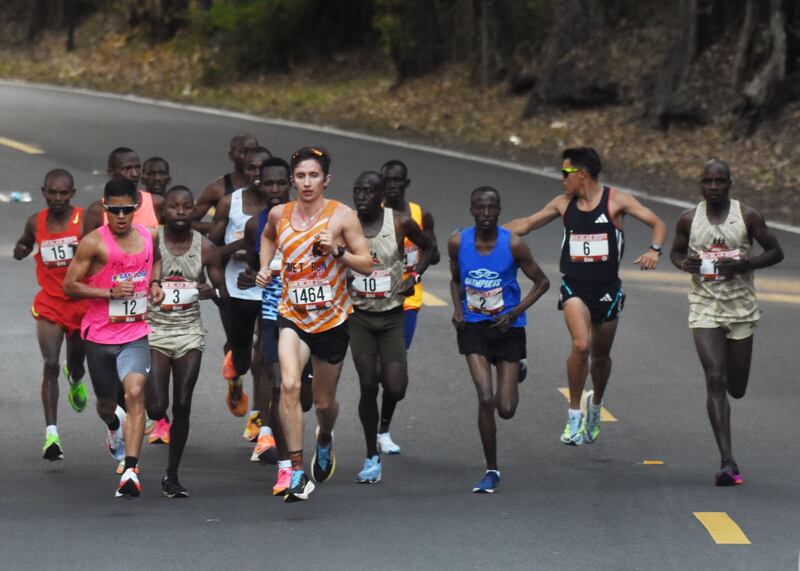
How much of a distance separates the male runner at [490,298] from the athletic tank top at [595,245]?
887mm

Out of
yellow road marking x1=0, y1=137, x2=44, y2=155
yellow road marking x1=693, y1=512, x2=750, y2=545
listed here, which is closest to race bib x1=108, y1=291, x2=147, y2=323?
yellow road marking x1=693, y1=512, x2=750, y2=545

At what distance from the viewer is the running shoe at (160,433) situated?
1192 centimetres

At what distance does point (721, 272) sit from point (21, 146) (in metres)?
18.5

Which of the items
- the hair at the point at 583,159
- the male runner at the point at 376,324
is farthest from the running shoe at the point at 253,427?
the hair at the point at 583,159

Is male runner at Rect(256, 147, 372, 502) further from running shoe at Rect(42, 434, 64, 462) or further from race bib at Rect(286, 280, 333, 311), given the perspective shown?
running shoe at Rect(42, 434, 64, 462)

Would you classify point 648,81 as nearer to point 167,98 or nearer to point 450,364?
point 167,98

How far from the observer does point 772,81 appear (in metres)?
25.4

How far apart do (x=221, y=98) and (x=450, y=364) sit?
2234cm

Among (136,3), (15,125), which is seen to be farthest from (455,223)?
(136,3)

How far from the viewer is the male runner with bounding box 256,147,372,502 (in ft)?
32.0

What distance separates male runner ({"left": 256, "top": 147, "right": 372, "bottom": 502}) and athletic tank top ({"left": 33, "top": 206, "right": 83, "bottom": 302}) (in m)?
2.02

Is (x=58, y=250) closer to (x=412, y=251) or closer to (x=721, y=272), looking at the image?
(x=412, y=251)

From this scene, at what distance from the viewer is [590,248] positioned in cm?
1145

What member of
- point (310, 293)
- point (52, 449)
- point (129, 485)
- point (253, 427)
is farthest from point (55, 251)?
point (310, 293)
